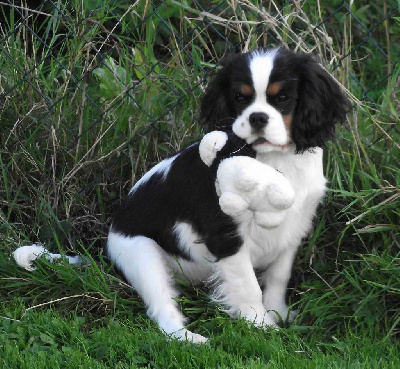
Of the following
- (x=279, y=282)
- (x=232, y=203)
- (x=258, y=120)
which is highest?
(x=258, y=120)

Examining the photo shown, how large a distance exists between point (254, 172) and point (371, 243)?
0.99 meters

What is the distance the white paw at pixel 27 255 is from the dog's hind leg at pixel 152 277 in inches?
14.7

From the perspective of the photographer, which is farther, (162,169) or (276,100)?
(162,169)

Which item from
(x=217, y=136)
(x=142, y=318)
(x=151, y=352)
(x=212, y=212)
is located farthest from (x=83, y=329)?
(x=217, y=136)

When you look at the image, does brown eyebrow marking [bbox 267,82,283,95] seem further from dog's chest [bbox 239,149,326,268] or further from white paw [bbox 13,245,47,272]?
white paw [bbox 13,245,47,272]

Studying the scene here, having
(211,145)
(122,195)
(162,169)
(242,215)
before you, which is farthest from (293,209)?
(122,195)

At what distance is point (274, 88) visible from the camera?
12.3 feet

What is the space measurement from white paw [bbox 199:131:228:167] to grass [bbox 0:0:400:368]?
27.6 inches

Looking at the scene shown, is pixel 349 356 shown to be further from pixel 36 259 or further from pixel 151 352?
pixel 36 259

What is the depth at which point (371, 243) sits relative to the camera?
4.31 metres

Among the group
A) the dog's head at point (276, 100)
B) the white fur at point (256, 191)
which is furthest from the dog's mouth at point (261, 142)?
the white fur at point (256, 191)

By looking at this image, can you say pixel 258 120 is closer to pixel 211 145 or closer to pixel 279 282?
pixel 211 145

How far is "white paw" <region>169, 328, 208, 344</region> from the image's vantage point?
3.74 m

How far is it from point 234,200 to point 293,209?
476 mm
